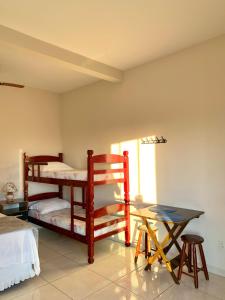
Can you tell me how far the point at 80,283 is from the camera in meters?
2.58

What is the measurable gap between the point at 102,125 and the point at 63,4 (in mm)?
2166

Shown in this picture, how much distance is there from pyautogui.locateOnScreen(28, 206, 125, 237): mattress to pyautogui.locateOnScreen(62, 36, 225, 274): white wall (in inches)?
32.7

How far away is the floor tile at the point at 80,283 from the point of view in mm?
2408

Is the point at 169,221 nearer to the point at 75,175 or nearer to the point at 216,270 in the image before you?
the point at 216,270

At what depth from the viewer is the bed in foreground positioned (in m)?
2.37

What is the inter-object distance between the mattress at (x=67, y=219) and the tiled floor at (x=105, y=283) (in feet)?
1.21

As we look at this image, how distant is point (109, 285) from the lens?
2531 mm

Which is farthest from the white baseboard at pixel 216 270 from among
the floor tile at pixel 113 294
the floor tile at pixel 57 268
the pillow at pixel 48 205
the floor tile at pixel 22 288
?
the pillow at pixel 48 205

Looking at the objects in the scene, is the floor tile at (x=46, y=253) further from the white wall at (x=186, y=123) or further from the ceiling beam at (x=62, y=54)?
the ceiling beam at (x=62, y=54)

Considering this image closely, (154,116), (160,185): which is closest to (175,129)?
(154,116)

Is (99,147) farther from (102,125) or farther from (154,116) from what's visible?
(154,116)

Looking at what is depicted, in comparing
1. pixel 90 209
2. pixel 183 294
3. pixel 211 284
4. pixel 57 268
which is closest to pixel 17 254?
pixel 57 268

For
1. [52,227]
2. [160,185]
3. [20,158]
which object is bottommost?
[52,227]

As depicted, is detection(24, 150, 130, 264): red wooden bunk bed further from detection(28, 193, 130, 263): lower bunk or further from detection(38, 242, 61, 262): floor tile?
detection(38, 242, 61, 262): floor tile
